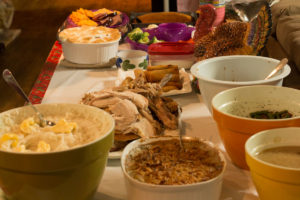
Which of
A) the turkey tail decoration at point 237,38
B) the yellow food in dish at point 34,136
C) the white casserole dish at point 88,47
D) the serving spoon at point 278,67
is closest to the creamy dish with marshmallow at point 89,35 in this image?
the white casserole dish at point 88,47

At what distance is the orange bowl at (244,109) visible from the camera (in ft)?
2.62

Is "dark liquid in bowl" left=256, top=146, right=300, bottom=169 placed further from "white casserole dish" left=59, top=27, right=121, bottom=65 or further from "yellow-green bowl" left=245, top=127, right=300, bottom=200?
"white casserole dish" left=59, top=27, right=121, bottom=65

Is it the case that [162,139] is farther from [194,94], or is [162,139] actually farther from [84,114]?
[194,94]

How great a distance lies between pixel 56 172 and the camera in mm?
680

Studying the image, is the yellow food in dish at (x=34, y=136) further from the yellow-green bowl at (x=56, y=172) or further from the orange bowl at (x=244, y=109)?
the orange bowl at (x=244, y=109)

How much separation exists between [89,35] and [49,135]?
1034 mm

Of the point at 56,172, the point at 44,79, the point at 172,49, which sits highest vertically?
the point at 56,172

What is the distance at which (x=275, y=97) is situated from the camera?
0.93 meters

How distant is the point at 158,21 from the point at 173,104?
1.26 meters

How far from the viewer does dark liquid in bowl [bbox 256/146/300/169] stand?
2.28 feet

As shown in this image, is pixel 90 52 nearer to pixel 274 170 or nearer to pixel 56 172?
pixel 56 172

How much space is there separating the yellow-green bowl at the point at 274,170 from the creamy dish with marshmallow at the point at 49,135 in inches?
10.2

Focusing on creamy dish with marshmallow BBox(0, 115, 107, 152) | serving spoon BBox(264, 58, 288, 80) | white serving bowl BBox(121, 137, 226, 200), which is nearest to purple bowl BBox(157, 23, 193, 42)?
serving spoon BBox(264, 58, 288, 80)

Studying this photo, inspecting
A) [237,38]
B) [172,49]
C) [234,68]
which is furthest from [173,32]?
[234,68]
